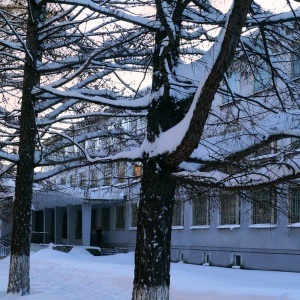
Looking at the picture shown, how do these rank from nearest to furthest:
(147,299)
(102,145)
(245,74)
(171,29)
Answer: (171,29), (147,299), (245,74), (102,145)

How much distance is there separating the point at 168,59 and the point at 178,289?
5.96m

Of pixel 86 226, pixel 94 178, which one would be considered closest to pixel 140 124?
pixel 94 178

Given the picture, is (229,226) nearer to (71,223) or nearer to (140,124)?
(140,124)

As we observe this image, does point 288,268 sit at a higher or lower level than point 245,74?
lower

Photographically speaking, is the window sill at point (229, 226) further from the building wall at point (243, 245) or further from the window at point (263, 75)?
the window at point (263, 75)

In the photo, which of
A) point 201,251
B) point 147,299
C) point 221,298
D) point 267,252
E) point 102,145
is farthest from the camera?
point 201,251

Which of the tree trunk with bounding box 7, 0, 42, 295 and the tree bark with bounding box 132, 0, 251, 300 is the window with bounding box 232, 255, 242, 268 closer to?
the tree trunk with bounding box 7, 0, 42, 295

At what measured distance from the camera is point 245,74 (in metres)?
9.14

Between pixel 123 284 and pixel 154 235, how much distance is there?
24.6 feet

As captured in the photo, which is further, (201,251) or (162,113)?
(201,251)

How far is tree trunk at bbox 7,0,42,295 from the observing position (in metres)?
11.7

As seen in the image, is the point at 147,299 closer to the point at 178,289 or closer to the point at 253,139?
the point at 253,139

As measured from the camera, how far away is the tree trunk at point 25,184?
1173cm

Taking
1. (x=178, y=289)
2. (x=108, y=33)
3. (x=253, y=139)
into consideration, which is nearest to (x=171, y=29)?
(x=253, y=139)
